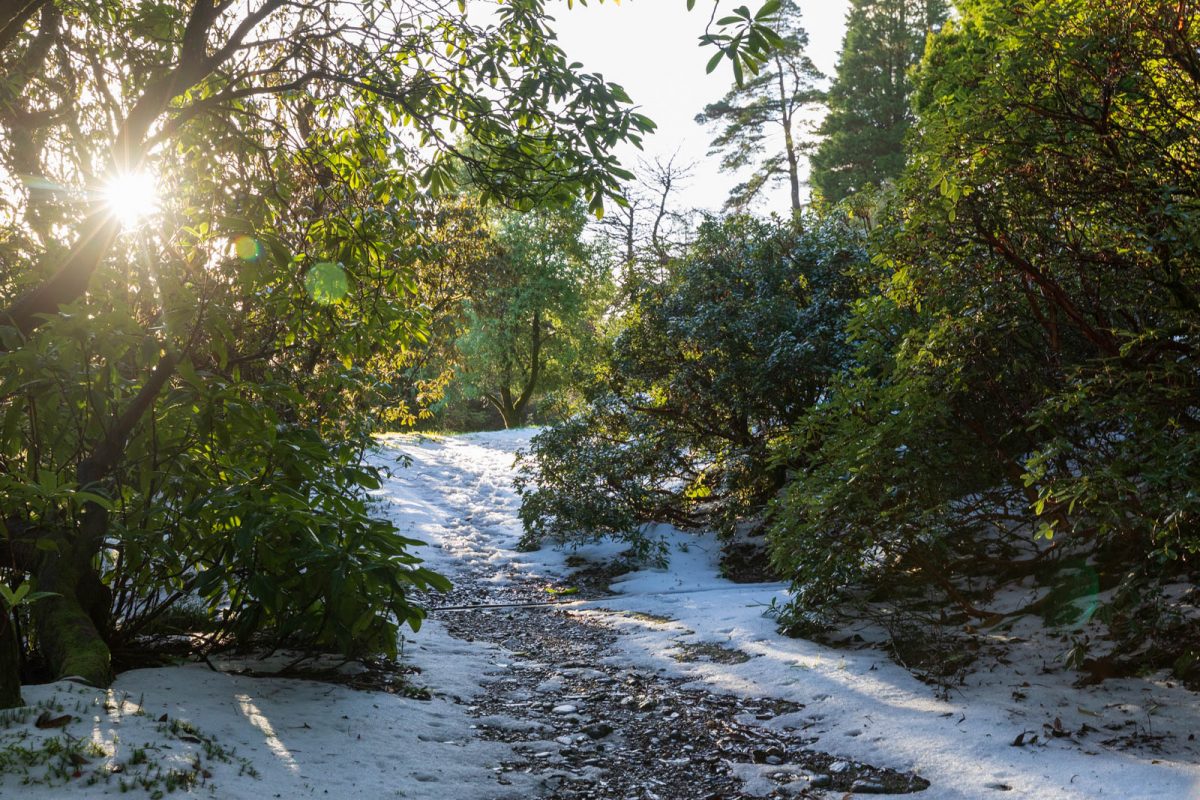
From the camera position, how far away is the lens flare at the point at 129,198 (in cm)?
442

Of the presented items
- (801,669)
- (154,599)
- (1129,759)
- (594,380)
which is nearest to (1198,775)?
(1129,759)

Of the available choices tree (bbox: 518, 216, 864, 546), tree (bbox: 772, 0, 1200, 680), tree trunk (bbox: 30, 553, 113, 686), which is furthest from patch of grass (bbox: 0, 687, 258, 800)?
tree (bbox: 518, 216, 864, 546)

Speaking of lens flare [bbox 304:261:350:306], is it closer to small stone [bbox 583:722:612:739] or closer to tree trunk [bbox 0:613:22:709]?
tree trunk [bbox 0:613:22:709]

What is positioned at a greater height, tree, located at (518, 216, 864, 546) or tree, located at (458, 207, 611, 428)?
tree, located at (458, 207, 611, 428)

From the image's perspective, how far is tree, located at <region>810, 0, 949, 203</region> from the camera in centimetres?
3422

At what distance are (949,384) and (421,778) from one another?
13.0ft

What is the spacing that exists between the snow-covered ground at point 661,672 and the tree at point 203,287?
40 centimetres

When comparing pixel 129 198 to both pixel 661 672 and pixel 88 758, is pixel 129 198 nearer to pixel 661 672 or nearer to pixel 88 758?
pixel 88 758

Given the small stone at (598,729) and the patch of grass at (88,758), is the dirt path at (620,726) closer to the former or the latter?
the small stone at (598,729)

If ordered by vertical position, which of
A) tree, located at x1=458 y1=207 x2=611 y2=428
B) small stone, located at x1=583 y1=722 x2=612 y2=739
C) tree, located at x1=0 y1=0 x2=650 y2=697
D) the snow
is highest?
tree, located at x1=458 y1=207 x2=611 y2=428

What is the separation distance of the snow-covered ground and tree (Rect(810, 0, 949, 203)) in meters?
31.7

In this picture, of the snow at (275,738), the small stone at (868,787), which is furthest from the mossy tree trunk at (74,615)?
the small stone at (868,787)

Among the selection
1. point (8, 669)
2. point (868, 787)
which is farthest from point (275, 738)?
point (868, 787)

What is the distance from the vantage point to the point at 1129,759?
3.74 metres
